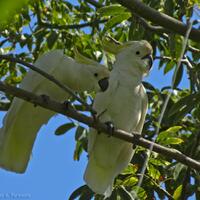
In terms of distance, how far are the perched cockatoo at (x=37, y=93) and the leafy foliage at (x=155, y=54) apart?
36 cm

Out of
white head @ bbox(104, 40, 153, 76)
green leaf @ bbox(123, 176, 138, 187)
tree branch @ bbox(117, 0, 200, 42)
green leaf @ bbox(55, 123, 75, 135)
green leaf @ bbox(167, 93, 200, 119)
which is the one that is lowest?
green leaf @ bbox(123, 176, 138, 187)

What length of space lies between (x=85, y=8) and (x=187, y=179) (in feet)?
8.38

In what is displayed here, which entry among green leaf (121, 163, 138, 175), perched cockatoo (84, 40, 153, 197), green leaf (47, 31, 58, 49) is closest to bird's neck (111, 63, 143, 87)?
perched cockatoo (84, 40, 153, 197)

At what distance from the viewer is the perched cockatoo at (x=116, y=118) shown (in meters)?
2.97

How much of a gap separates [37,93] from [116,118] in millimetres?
628

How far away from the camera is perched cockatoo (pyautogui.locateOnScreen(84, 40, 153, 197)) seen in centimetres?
297

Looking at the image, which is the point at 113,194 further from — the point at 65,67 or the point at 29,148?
the point at 65,67

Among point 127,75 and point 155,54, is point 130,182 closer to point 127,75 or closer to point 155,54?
point 127,75

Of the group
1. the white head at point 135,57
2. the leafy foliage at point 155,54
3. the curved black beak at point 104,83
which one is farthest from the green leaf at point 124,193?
the white head at point 135,57

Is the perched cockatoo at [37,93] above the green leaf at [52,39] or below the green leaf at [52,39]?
below

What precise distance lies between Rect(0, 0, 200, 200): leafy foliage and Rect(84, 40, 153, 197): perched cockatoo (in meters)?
0.10

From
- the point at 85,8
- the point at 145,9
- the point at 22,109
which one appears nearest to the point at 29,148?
the point at 22,109

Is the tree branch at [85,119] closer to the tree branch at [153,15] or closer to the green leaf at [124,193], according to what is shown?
the green leaf at [124,193]

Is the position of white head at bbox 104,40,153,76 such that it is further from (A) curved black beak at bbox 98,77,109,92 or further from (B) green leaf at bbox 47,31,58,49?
(B) green leaf at bbox 47,31,58,49
